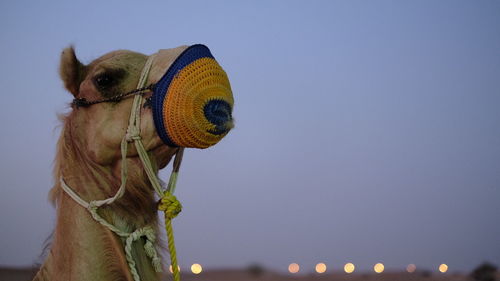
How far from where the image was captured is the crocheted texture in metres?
1.56

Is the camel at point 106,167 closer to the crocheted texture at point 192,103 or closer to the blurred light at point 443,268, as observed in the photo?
the crocheted texture at point 192,103

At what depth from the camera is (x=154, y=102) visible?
1.61 meters

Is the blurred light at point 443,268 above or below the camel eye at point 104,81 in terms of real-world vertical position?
above

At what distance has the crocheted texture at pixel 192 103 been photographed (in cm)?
156

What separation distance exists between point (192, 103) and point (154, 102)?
0.13 metres

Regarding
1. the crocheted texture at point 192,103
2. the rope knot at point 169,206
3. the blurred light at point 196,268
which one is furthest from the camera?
the blurred light at point 196,268

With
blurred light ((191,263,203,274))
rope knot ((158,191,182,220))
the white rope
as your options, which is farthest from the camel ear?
blurred light ((191,263,203,274))

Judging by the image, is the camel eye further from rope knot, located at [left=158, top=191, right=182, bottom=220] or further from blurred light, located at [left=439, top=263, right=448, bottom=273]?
blurred light, located at [left=439, top=263, right=448, bottom=273]

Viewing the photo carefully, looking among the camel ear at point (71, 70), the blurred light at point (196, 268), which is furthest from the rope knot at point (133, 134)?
the blurred light at point (196, 268)

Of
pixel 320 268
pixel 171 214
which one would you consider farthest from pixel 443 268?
pixel 171 214

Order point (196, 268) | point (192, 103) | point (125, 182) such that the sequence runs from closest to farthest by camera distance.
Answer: point (192, 103)
point (125, 182)
point (196, 268)

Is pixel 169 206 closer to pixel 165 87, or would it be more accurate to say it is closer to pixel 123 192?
pixel 123 192

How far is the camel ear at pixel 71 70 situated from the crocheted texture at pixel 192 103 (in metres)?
0.31

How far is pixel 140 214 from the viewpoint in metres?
1.74
